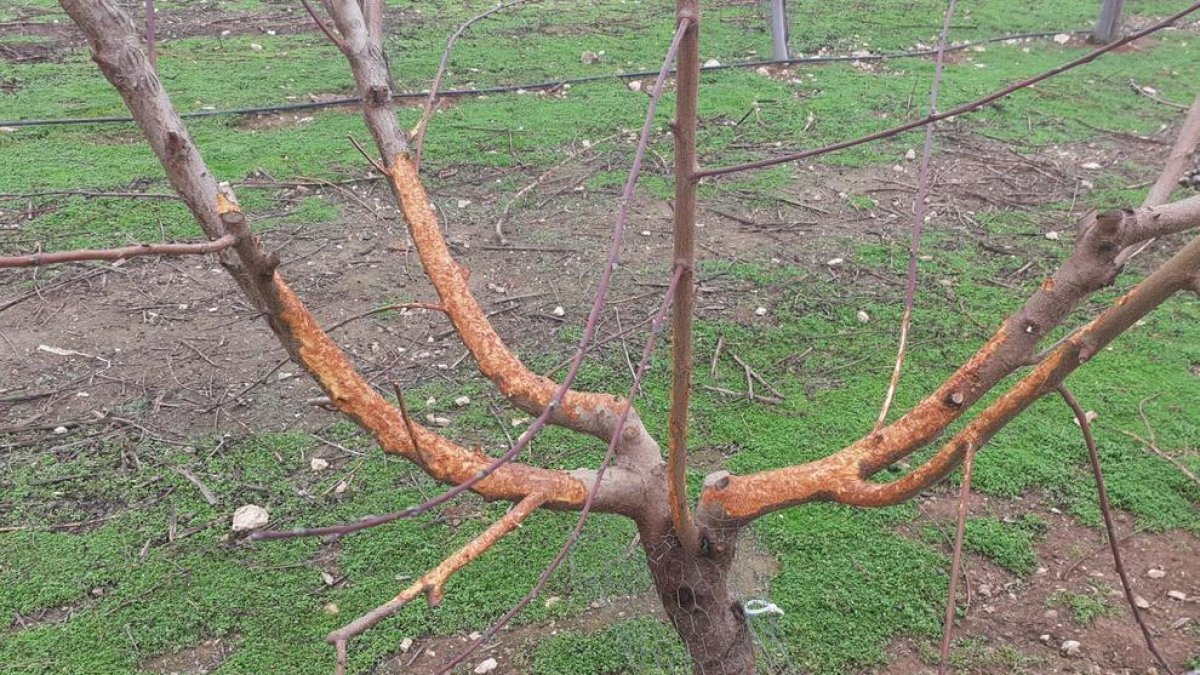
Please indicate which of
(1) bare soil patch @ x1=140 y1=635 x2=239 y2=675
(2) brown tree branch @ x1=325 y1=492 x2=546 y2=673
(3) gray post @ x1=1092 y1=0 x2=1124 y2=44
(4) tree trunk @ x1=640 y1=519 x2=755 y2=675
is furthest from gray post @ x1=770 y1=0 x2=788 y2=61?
(2) brown tree branch @ x1=325 y1=492 x2=546 y2=673

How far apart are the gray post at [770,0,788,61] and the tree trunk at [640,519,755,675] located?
4870mm

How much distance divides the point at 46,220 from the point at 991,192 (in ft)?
15.4

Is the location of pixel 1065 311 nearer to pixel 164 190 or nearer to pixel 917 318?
pixel 917 318

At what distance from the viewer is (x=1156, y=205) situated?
1111 millimetres

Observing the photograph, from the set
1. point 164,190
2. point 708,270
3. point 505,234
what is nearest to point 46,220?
point 164,190

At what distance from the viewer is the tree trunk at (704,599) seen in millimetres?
1636

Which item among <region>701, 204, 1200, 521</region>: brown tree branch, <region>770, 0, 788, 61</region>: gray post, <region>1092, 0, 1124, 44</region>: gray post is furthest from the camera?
<region>1092, 0, 1124, 44</region>: gray post

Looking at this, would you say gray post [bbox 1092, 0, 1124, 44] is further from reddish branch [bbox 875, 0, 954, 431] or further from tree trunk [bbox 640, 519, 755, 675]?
tree trunk [bbox 640, 519, 755, 675]

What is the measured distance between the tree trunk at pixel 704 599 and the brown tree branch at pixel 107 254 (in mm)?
1002

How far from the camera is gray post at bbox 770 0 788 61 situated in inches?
226

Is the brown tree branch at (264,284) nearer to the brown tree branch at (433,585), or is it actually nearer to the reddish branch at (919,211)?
the brown tree branch at (433,585)

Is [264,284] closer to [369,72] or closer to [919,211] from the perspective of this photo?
[369,72]

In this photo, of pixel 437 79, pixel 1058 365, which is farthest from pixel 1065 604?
pixel 437 79

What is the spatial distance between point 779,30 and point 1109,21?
2491 millimetres
